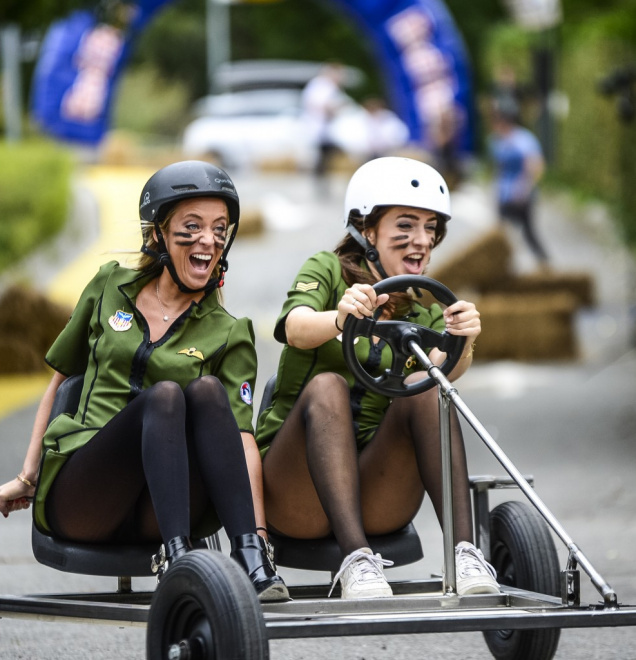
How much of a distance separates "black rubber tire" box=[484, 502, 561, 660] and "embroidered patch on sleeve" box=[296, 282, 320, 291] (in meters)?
0.92

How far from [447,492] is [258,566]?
523 millimetres

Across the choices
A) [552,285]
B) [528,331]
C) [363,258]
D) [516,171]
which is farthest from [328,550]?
[516,171]

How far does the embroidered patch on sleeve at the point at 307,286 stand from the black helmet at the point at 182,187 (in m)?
0.30

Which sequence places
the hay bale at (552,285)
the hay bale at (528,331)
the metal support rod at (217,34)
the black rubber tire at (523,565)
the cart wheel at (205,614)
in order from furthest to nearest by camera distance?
1. the metal support rod at (217,34)
2. the hay bale at (552,285)
3. the hay bale at (528,331)
4. the black rubber tire at (523,565)
5. the cart wheel at (205,614)

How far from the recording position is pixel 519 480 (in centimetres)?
365

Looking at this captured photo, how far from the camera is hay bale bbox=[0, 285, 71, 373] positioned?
37.4ft

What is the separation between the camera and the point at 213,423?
3.80 metres

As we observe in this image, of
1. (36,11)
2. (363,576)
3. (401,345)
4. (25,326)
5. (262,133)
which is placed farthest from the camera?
(262,133)

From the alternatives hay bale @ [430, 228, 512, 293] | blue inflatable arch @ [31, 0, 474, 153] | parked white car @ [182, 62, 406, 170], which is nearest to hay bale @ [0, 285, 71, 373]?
hay bale @ [430, 228, 512, 293]

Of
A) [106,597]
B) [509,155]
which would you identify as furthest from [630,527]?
[509,155]

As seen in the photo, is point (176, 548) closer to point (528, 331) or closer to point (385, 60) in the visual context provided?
point (528, 331)

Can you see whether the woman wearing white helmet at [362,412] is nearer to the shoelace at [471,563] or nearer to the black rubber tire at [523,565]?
the shoelace at [471,563]

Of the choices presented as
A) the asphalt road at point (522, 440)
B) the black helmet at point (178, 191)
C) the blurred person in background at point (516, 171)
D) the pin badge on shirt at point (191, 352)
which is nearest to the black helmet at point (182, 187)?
the black helmet at point (178, 191)

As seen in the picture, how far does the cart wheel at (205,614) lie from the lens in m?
3.32
